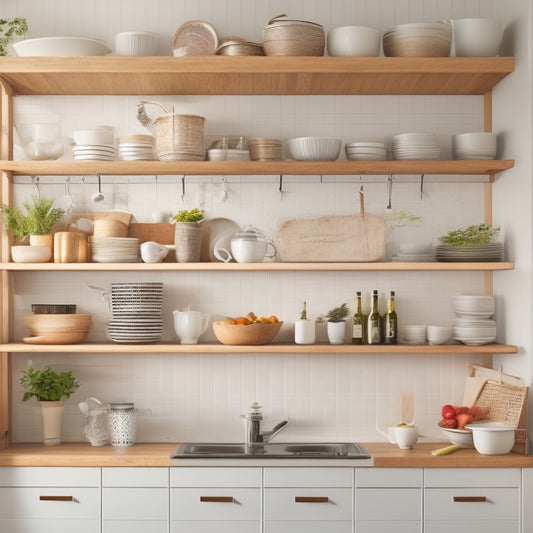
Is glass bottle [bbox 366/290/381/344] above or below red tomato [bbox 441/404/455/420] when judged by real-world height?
above

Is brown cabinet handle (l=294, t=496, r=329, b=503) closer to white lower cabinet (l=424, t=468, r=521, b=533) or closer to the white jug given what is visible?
white lower cabinet (l=424, t=468, r=521, b=533)

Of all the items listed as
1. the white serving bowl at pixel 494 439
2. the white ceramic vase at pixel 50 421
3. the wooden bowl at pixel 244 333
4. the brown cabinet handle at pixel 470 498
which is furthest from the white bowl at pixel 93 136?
the brown cabinet handle at pixel 470 498

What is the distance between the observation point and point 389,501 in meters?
3.37

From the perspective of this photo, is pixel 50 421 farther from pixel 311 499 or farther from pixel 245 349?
pixel 311 499

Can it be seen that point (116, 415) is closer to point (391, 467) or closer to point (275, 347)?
point (275, 347)

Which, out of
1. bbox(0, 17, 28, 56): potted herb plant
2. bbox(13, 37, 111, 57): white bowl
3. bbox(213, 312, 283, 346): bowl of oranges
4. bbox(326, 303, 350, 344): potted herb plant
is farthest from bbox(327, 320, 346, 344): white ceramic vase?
bbox(0, 17, 28, 56): potted herb plant

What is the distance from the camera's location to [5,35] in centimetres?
365

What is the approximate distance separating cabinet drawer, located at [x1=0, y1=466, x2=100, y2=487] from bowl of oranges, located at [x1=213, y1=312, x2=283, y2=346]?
0.82 metres

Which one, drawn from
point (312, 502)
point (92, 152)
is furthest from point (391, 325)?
point (92, 152)

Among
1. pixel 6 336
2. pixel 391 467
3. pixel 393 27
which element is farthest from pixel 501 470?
pixel 6 336

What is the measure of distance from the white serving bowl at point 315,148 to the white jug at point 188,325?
2.90ft

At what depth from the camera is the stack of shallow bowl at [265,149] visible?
3663mm

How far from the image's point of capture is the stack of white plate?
3688 millimetres

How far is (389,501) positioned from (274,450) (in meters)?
0.56
